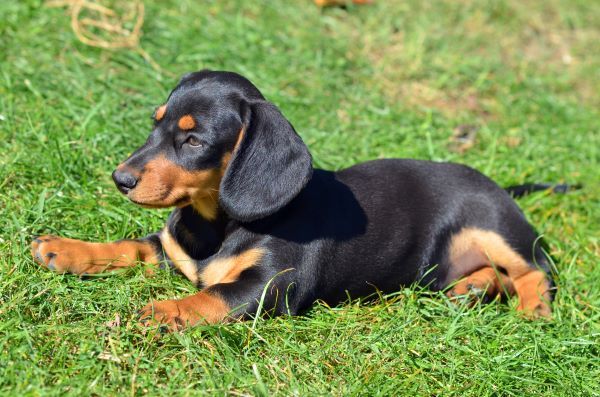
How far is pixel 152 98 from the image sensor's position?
6027mm

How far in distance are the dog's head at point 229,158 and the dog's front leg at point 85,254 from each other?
0.54 metres

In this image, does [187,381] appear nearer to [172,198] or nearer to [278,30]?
[172,198]

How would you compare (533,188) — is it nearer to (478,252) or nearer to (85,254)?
(478,252)

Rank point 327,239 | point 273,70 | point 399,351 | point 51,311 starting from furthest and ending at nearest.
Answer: point 273,70
point 327,239
point 399,351
point 51,311

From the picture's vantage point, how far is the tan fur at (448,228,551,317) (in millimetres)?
4930

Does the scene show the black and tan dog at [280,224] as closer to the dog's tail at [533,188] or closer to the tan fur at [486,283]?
the tan fur at [486,283]

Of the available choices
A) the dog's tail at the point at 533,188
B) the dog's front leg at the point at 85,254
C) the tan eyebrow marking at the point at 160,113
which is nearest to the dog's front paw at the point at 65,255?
the dog's front leg at the point at 85,254

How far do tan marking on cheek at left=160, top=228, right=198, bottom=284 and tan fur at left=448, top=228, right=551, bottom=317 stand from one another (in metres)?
1.65

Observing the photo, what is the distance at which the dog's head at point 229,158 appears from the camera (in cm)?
385

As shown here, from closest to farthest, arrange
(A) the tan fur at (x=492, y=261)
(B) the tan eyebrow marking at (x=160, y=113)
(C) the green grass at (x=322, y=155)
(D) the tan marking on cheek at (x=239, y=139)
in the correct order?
(C) the green grass at (x=322, y=155) < (D) the tan marking on cheek at (x=239, y=139) < (B) the tan eyebrow marking at (x=160, y=113) < (A) the tan fur at (x=492, y=261)

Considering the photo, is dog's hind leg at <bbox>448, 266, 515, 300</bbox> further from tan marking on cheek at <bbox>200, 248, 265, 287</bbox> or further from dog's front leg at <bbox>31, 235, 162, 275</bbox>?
dog's front leg at <bbox>31, 235, 162, 275</bbox>

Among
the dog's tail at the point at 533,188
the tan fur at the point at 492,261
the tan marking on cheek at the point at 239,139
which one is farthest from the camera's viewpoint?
the dog's tail at the point at 533,188

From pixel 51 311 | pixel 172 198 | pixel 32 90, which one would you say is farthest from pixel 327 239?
pixel 32 90

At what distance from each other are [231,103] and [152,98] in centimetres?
225
